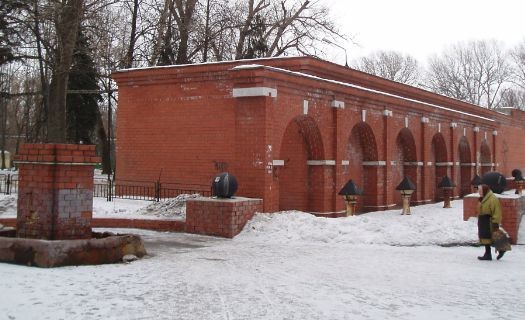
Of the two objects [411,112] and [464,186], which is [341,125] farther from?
[464,186]

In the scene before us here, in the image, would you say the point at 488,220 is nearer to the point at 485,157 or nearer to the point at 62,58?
the point at 62,58

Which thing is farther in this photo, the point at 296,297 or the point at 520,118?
the point at 520,118

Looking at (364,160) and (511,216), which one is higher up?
(364,160)

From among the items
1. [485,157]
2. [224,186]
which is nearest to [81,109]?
[224,186]

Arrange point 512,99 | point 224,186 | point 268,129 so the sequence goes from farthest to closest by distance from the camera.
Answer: point 512,99 < point 268,129 < point 224,186

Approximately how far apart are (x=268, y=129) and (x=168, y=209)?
3590mm

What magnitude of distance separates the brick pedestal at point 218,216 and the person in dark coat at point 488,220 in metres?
5.34

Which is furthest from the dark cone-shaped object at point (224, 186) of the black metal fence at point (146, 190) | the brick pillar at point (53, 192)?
the brick pillar at point (53, 192)

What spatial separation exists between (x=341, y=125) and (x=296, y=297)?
1263cm

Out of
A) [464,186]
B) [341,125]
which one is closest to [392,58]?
[464,186]

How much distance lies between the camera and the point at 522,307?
22.9 feet

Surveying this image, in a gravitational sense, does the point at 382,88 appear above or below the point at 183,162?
above

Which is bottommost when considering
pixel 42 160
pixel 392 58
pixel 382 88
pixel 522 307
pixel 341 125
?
pixel 522 307

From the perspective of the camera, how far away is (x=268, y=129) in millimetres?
15352
